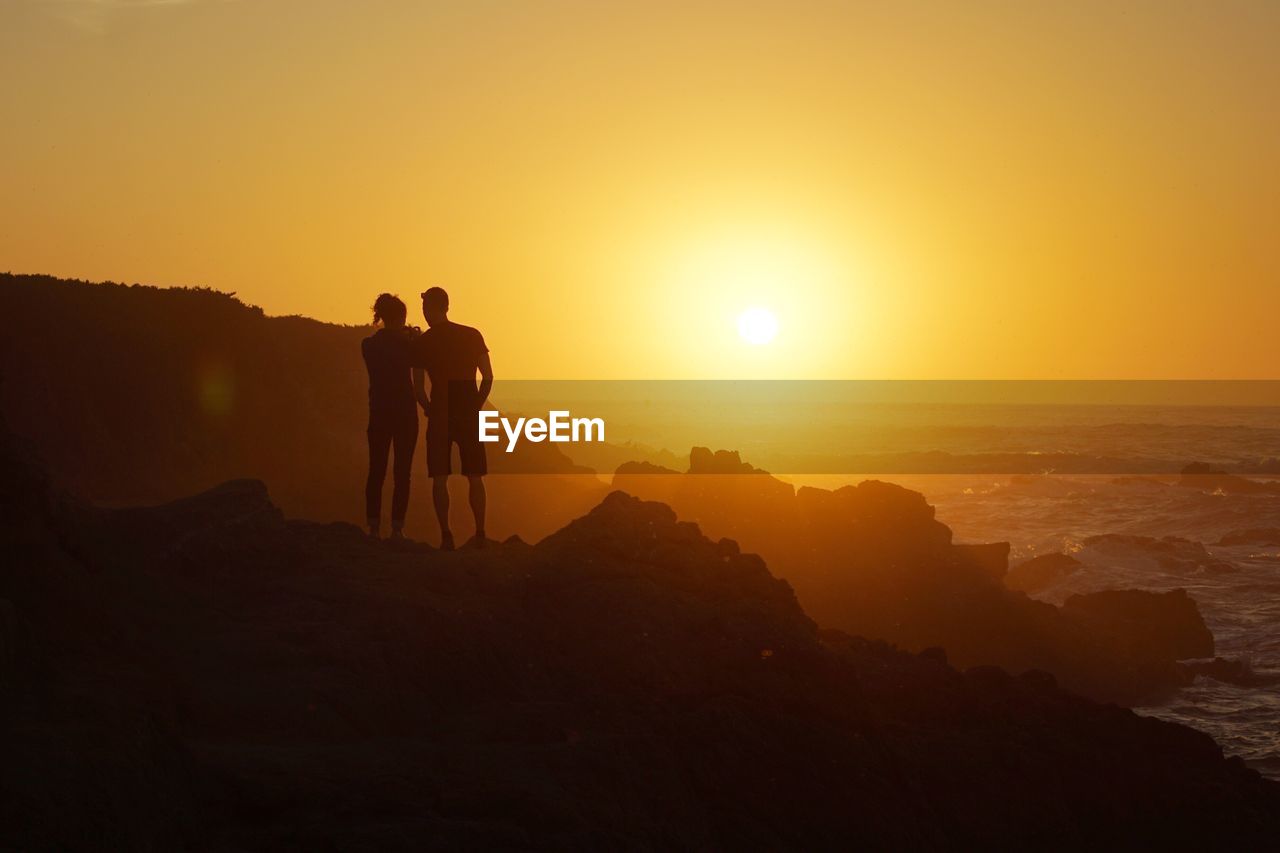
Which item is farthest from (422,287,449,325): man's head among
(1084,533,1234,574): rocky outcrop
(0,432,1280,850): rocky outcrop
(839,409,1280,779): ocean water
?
(1084,533,1234,574): rocky outcrop

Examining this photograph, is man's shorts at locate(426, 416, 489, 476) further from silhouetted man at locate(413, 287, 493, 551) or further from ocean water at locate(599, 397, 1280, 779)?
ocean water at locate(599, 397, 1280, 779)

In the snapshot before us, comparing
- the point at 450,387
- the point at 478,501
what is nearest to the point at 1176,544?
the point at 478,501

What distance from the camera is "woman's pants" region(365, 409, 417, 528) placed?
11.2m

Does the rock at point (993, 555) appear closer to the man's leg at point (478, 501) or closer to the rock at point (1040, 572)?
the rock at point (1040, 572)

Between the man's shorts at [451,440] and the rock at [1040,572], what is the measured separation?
1914 centimetres

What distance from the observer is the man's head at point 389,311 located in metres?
11.3

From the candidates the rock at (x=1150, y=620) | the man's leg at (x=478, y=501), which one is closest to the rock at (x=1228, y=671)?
the rock at (x=1150, y=620)

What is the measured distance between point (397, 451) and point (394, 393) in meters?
0.61

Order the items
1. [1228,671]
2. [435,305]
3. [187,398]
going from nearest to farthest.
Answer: [435,305] → [1228,671] → [187,398]

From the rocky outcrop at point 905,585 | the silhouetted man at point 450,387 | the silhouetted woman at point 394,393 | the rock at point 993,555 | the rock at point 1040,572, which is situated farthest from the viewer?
the rock at point 1040,572

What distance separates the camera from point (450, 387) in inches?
431

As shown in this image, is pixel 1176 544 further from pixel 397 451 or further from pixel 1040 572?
pixel 397 451

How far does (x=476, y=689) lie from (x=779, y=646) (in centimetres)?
229

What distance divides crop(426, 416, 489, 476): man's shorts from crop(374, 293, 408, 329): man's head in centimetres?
109
